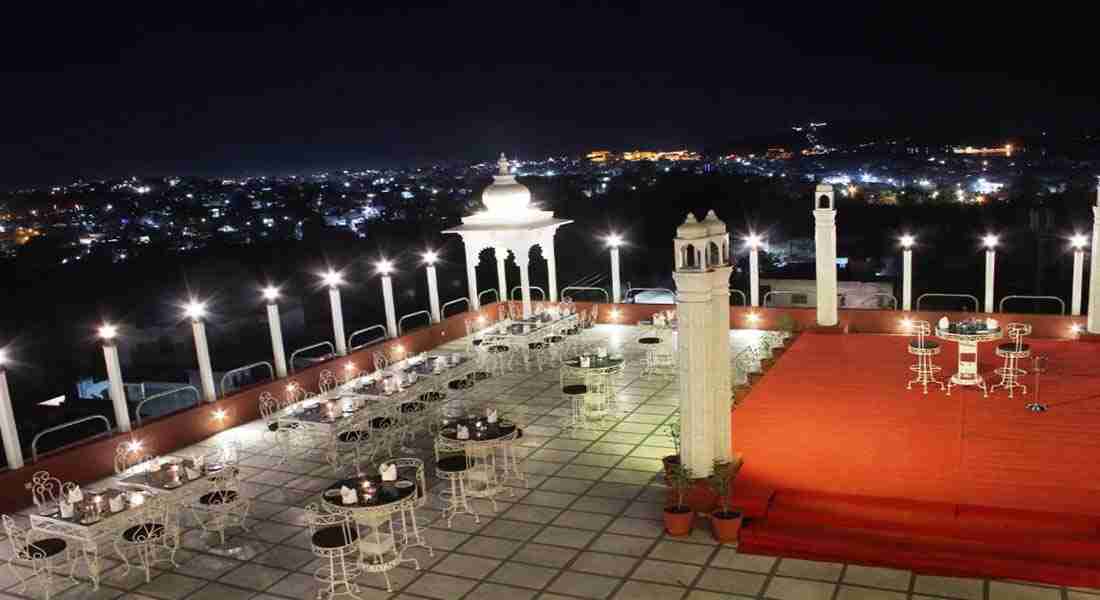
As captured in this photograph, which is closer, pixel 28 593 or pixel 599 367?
pixel 28 593

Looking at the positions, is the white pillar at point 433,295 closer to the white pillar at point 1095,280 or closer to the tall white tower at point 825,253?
the tall white tower at point 825,253

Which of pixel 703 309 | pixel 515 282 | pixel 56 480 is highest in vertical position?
pixel 703 309

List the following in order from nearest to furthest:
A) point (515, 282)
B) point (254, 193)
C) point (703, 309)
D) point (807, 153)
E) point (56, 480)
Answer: point (703, 309), point (56, 480), point (515, 282), point (254, 193), point (807, 153)

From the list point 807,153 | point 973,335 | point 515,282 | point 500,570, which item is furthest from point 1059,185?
point 500,570

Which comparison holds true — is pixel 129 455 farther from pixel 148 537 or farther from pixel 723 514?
pixel 723 514

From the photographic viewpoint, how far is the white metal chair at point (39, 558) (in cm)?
929

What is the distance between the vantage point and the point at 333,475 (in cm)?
1249

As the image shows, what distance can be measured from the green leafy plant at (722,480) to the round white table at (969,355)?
521 cm

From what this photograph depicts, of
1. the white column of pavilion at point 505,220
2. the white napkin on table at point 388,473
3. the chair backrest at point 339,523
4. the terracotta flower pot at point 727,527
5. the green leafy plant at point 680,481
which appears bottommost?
the terracotta flower pot at point 727,527

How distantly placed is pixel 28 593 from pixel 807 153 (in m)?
66.5

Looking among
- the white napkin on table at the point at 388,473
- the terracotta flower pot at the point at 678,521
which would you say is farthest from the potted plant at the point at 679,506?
the white napkin on table at the point at 388,473

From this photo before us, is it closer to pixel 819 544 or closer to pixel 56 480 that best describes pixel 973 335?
pixel 819 544

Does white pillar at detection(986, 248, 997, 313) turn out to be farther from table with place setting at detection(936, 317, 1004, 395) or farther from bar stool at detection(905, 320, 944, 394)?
bar stool at detection(905, 320, 944, 394)

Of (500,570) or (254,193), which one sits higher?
(254,193)
